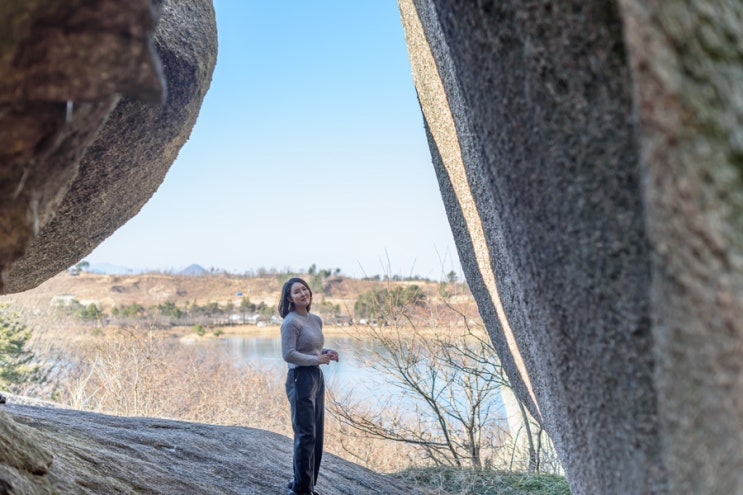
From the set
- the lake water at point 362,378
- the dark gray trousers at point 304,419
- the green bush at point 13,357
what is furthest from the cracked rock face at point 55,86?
the green bush at point 13,357

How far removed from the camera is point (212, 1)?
13.8 feet

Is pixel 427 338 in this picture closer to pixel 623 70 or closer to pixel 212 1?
pixel 212 1

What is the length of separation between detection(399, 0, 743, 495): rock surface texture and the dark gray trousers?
2280 millimetres

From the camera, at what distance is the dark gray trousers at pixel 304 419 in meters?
4.02

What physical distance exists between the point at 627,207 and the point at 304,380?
3.06 meters


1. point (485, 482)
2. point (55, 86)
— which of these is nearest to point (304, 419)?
point (55, 86)

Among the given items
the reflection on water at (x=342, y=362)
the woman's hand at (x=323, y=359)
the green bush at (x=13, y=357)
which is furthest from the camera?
the green bush at (x=13, y=357)

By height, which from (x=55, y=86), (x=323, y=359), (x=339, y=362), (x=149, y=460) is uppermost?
(x=55, y=86)

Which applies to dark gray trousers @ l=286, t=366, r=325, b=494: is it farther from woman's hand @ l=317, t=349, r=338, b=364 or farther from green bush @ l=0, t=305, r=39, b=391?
green bush @ l=0, t=305, r=39, b=391

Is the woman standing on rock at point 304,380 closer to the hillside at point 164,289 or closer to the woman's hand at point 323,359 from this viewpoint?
the woman's hand at point 323,359

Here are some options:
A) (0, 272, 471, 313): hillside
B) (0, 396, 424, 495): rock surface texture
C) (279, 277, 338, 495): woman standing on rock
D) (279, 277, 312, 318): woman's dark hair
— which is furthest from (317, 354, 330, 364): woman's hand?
(0, 272, 471, 313): hillside

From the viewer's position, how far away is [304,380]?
404cm

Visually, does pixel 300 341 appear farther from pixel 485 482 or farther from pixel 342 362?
pixel 342 362

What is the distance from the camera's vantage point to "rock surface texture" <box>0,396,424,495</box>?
2729 mm
